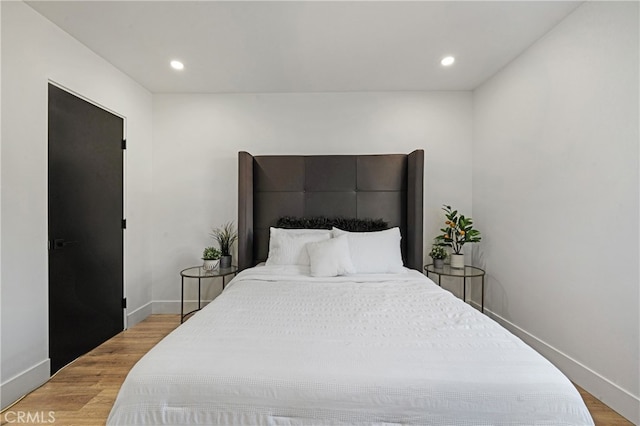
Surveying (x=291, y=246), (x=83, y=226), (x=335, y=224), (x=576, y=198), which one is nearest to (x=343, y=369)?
(x=291, y=246)

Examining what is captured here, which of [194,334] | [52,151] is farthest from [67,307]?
[194,334]

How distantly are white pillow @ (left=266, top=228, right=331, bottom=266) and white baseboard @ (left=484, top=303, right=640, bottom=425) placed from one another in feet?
6.59

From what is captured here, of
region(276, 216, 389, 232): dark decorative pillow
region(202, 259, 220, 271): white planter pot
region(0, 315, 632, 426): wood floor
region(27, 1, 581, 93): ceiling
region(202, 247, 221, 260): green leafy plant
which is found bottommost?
region(0, 315, 632, 426): wood floor

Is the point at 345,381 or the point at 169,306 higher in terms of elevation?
the point at 345,381

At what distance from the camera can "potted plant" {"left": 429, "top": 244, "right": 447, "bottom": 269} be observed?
10.3 feet

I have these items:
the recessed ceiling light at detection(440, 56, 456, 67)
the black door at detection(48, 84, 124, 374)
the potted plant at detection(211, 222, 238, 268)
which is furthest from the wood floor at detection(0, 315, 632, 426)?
the recessed ceiling light at detection(440, 56, 456, 67)

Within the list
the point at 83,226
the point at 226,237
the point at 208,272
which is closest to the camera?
the point at 83,226

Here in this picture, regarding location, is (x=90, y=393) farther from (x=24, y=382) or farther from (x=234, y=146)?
(x=234, y=146)

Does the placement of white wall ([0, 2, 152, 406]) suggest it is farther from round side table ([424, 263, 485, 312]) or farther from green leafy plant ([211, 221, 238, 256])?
round side table ([424, 263, 485, 312])

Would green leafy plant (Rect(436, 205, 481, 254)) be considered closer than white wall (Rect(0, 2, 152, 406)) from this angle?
No

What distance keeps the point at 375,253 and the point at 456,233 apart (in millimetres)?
1022

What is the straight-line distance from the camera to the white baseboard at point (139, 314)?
3.14 metres

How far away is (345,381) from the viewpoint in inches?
43.6

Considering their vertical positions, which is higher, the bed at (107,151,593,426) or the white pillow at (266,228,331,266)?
the white pillow at (266,228,331,266)
